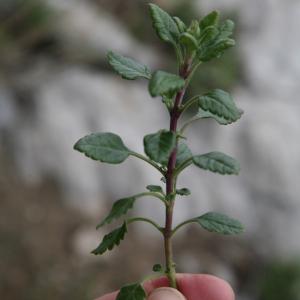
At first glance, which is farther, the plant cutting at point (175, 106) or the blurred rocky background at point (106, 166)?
the blurred rocky background at point (106, 166)

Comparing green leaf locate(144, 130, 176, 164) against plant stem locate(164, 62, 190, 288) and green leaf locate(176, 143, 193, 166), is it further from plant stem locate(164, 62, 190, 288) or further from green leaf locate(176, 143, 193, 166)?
green leaf locate(176, 143, 193, 166)

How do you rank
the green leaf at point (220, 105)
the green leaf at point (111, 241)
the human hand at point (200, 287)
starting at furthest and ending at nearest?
1. the human hand at point (200, 287)
2. the green leaf at point (111, 241)
3. the green leaf at point (220, 105)

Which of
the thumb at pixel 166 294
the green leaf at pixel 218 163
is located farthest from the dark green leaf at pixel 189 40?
the thumb at pixel 166 294

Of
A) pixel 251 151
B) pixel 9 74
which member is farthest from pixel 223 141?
pixel 9 74

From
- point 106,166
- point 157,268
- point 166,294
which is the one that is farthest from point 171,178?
point 106,166

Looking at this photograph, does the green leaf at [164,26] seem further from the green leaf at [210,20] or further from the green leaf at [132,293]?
the green leaf at [132,293]

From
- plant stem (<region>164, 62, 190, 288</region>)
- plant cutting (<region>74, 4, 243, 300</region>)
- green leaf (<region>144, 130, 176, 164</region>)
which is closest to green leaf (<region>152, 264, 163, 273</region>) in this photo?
plant stem (<region>164, 62, 190, 288</region>)
